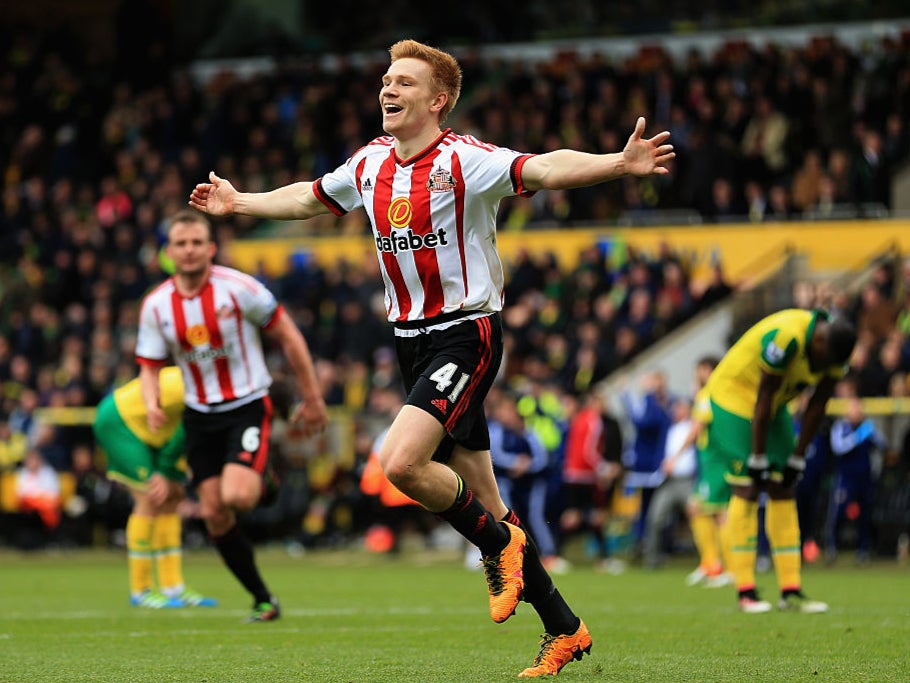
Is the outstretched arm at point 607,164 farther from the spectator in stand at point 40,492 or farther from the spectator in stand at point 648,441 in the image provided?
the spectator in stand at point 40,492

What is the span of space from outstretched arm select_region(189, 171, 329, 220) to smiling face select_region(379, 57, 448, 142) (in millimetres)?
541

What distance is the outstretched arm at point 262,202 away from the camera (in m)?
7.16

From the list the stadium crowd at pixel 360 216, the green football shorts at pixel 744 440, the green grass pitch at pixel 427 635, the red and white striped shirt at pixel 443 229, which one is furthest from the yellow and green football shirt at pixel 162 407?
the stadium crowd at pixel 360 216

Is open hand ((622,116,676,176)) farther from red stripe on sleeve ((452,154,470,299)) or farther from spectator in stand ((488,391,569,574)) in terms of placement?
spectator in stand ((488,391,569,574))

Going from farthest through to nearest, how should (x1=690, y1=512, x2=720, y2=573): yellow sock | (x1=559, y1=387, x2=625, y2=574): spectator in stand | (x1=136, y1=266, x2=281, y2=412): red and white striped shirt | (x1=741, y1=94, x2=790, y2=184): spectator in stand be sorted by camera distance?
(x1=741, y1=94, x2=790, y2=184): spectator in stand < (x1=559, y1=387, x2=625, y2=574): spectator in stand < (x1=690, y1=512, x2=720, y2=573): yellow sock < (x1=136, y1=266, x2=281, y2=412): red and white striped shirt

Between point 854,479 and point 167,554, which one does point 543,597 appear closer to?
point 167,554

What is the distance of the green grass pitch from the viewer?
6.93 m

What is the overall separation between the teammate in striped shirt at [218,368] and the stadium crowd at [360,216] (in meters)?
9.93

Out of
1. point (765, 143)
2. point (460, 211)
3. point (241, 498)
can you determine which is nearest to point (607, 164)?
point (460, 211)

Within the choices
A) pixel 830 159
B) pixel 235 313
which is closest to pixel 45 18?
pixel 830 159

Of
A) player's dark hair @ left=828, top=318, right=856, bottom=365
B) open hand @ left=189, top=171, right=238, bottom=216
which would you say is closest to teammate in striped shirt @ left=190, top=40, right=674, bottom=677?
open hand @ left=189, top=171, right=238, bottom=216

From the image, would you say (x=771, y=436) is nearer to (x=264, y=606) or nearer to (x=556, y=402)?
→ (x=264, y=606)

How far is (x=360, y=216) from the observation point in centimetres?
2647

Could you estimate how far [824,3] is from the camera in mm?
27438
